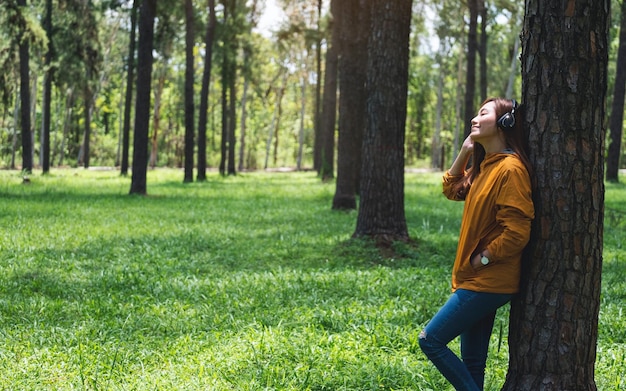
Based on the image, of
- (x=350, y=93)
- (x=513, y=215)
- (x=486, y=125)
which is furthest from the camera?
(x=350, y=93)

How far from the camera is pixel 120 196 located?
19.5 meters

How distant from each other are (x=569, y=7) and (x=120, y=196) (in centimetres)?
1774

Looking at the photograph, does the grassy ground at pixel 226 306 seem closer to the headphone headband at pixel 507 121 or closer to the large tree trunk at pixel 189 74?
the headphone headband at pixel 507 121

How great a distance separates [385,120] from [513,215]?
693 cm

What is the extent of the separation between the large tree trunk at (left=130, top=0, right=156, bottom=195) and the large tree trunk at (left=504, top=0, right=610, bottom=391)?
17.4 metres

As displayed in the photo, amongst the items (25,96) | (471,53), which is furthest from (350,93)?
(25,96)

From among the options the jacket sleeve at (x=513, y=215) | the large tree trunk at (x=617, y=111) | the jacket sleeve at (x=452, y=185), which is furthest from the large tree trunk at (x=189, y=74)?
the jacket sleeve at (x=513, y=215)

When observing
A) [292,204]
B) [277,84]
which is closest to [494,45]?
[277,84]

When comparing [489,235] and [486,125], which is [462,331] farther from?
[486,125]

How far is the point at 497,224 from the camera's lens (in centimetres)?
339

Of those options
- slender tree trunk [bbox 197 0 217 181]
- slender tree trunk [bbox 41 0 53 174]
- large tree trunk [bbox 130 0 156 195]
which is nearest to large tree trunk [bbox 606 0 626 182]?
slender tree trunk [bbox 197 0 217 181]

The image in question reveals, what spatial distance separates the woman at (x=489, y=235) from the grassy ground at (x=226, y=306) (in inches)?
30.6

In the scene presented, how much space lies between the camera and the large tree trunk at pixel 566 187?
340 cm

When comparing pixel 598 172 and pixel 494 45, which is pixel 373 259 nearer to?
pixel 598 172
